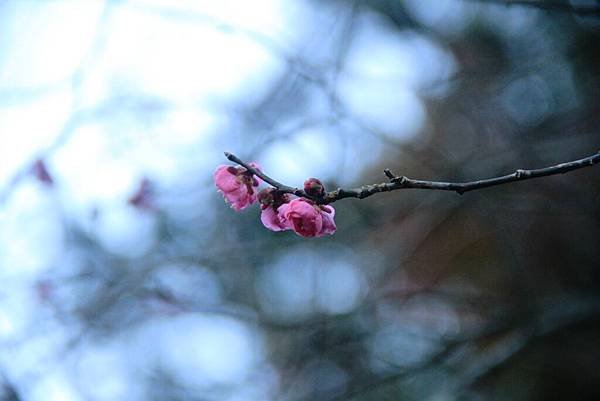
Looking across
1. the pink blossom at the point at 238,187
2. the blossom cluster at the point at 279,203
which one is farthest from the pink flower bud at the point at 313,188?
the pink blossom at the point at 238,187

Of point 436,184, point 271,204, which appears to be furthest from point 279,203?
point 436,184

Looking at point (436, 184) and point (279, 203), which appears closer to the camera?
point (436, 184)

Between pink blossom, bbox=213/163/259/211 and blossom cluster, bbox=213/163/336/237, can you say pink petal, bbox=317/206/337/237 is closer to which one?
blossom cluster, bbox=213/163/336/237

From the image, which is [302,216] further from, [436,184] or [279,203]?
[436,184]

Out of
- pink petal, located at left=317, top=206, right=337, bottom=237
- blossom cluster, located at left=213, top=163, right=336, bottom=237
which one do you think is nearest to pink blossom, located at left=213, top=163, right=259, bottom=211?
blossom cluster, located at left=213, top=163, right=336, bottom=237

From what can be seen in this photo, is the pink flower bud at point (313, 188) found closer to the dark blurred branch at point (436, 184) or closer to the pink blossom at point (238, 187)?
the dark blurred branch at point (436, 184)

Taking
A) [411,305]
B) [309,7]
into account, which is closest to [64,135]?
[309,7]

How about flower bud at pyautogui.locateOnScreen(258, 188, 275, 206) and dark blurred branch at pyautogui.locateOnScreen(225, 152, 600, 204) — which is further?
flower bud at pyautogui.locateOnScreen(258, 188, 275, 206)

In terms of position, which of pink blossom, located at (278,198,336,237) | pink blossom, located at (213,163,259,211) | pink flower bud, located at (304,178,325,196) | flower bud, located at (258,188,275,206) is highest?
pink blossom, located at (213,163,259,211)
